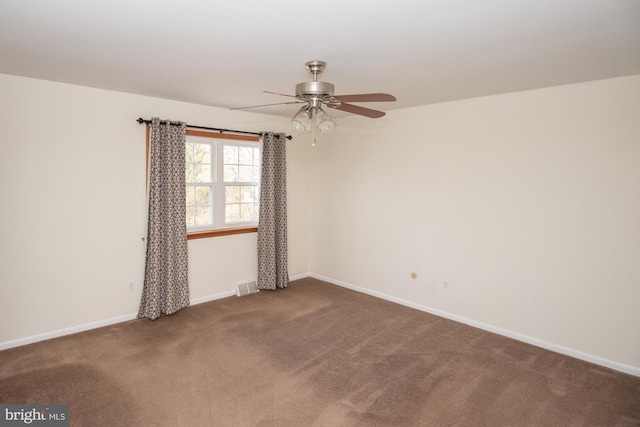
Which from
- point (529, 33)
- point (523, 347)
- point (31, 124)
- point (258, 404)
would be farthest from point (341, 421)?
point (31, 124)

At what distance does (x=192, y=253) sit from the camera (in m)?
4.52

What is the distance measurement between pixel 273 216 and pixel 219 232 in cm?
77

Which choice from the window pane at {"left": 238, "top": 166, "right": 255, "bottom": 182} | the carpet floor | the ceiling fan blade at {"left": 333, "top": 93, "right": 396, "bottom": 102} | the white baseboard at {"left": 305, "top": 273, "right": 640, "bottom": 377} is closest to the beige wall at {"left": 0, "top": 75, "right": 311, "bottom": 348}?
the carpet floor

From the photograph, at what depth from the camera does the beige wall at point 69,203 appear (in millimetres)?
3312

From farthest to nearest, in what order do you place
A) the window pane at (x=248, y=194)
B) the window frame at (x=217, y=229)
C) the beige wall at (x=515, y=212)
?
the window pane at (x=248, y=194) < the window frame at (x=217, y=229) < the beige wall at (x=515, y=212)

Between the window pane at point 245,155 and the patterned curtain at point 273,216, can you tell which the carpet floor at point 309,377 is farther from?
the window pane at point 245,155

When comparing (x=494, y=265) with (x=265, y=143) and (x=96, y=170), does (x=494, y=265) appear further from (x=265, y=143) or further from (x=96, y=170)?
(x=96, y=170)

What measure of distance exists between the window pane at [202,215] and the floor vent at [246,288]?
0.97 metres

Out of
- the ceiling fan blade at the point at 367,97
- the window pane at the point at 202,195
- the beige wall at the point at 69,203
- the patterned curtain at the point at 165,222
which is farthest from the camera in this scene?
the window pane at the point at 202,195

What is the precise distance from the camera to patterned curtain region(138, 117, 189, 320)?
400 centimetres

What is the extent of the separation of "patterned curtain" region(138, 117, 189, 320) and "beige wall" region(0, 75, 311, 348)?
0.16 meters

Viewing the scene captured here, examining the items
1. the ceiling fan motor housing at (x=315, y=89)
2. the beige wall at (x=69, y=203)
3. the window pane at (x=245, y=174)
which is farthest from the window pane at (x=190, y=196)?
the ceiling fan motor housing at (x=315, y=89)

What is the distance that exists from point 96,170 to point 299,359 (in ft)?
8.97

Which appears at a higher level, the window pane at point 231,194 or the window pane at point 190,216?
the window pane at point 231,194
